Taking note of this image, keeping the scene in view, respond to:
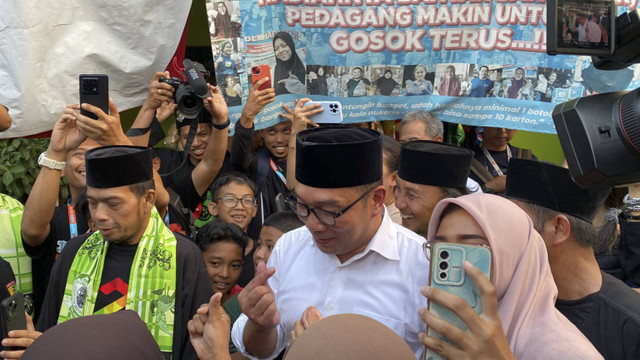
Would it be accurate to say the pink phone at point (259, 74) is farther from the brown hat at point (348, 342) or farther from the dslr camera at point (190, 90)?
the brown hat at point (348, 342)

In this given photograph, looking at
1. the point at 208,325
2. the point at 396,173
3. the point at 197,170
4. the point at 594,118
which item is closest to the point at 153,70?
the point at 197,170

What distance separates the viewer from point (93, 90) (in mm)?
3432

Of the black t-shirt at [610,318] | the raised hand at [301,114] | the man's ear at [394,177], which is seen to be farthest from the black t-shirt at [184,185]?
the black t-shirt at [610,318]

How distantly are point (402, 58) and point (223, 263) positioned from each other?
1858 millimetres

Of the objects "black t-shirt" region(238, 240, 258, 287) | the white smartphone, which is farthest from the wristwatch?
the white smartphone

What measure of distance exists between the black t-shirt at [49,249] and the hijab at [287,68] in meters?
1.52

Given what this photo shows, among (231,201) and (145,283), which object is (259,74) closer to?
(231,201)

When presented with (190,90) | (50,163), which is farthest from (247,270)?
(50,163)

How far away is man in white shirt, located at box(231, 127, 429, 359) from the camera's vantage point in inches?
90.6

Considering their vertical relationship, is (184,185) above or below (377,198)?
below

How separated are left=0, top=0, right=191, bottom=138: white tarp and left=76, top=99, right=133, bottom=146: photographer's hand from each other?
2.56 feet

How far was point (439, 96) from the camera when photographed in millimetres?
4520

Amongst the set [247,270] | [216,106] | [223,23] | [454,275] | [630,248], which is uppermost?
[223,23]

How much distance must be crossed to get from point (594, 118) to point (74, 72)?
3209mm
